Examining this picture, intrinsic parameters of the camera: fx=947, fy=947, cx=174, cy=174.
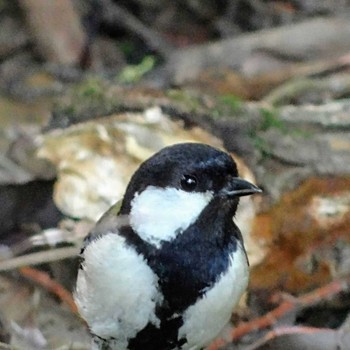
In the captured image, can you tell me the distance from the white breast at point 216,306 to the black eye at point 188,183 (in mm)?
251

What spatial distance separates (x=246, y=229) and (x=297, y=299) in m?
0.30

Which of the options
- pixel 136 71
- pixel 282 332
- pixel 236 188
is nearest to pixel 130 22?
pixel 136 71

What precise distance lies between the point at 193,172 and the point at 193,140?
3.68 feet

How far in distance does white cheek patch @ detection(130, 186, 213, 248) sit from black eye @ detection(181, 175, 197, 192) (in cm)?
1

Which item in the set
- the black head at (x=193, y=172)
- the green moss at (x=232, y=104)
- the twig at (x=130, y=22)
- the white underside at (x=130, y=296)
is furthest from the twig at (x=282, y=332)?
the twig at (x=130, y=22)

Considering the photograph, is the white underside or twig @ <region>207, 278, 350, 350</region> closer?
the white underside

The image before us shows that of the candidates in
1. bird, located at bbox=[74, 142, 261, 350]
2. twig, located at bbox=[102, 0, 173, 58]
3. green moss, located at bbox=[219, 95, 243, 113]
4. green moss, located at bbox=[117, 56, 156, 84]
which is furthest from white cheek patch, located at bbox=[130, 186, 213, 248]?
twig, located at bbox=[102, 0, 173, 58]

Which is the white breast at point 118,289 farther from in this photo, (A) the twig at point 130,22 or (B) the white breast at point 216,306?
(A) the twig at point 130,22

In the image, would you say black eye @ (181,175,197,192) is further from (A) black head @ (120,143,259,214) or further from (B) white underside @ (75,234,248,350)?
(B) white underside @ (75,234,248,350)

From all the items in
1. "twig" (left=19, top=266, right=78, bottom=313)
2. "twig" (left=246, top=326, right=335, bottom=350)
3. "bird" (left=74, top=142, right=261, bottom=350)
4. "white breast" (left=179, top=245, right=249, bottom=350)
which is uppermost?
"bird" (left=74, top=142, right=261, bottom=350)

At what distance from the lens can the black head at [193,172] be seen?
2.31 meters

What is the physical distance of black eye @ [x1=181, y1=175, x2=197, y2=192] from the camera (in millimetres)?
2305

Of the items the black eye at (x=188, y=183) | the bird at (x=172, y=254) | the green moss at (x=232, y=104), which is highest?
the black eye at (x=188, y=183)

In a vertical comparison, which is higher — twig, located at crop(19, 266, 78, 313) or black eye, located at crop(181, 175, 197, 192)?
black eye, located at crop(181, 175, 197, 192)
